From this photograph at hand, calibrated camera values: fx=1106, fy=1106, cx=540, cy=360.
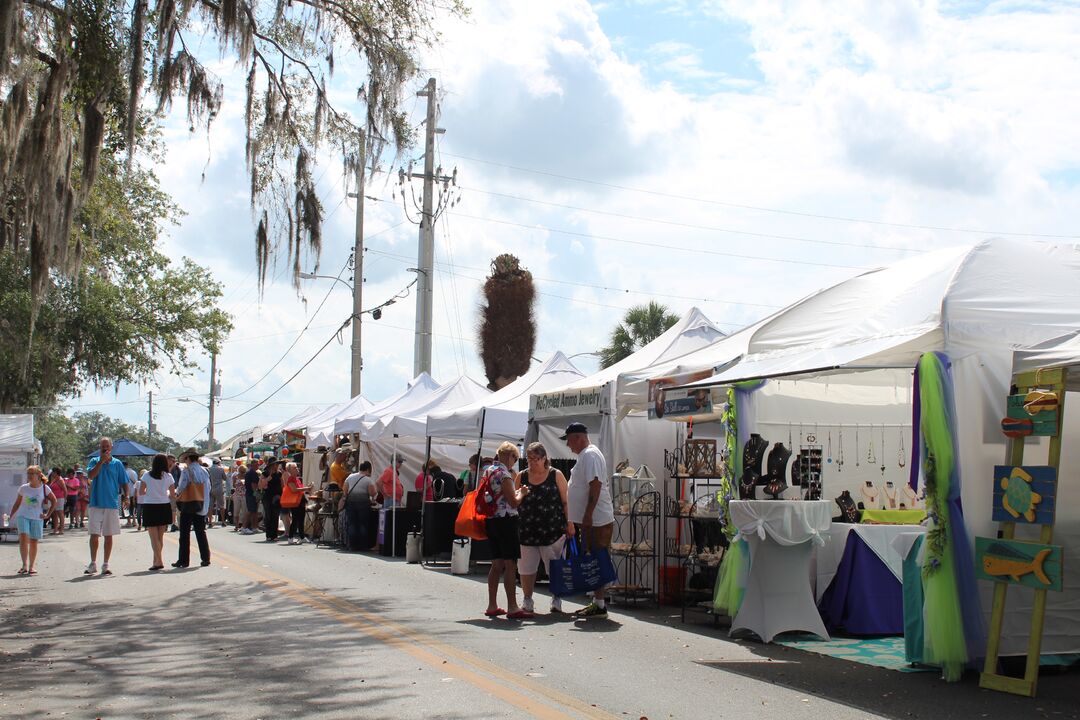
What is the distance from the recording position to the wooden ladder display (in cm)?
746

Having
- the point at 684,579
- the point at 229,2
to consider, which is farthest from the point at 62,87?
the point at 684,579

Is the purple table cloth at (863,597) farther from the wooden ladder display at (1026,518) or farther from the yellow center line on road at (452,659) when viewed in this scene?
the yellow center line on road at (452,659)

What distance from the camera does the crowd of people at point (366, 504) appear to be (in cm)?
1127

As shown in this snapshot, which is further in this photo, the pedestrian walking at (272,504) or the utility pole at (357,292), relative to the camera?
the utility pole at (357,292)

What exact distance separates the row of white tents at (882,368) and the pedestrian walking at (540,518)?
1.83 metres

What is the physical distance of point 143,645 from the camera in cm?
933

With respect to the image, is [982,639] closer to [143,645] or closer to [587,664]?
[587,664]

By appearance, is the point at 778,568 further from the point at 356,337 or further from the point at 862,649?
the point at 356,337

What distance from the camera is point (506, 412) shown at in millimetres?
18141

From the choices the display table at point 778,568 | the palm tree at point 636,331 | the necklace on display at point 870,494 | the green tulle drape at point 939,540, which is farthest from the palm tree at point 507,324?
the green tulle drape at point 939,540

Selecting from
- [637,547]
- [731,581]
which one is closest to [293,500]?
[637,547]

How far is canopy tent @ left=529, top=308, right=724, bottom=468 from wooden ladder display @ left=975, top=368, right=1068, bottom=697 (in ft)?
19.4

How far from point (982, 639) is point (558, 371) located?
12.4 meters

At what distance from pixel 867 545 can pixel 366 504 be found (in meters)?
12.6
